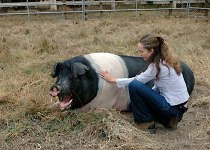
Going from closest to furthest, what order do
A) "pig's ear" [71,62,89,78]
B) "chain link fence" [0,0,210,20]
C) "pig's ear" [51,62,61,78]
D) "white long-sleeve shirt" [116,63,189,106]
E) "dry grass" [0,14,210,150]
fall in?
"dry grass" [0,14,210,150]
"white long-sleeve shirt" [116,63,189,106]
"pig's ear" [71,62,89,78]
"pig's ear" [51,62,61,78]
"chain link fence" [0,0,210,20]

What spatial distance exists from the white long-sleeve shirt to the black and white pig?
31cm

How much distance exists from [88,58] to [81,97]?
43 cm

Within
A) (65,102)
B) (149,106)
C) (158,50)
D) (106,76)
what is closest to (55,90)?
(65,102)

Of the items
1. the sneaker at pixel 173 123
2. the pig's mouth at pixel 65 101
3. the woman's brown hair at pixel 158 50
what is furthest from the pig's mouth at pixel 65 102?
the sneaker at pixel 173 123

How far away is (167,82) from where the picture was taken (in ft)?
12.2

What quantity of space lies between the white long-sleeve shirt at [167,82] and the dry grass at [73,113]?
34 centimetres

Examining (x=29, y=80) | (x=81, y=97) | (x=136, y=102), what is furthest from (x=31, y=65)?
(x=136, y=102)

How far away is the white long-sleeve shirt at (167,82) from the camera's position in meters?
3.67

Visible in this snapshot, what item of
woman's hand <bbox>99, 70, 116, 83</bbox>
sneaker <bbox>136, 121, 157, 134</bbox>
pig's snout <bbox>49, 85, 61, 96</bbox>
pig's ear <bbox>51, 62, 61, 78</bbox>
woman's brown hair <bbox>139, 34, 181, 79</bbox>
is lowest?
sneaker <bbox>136, 121, 157, 134</bbox>

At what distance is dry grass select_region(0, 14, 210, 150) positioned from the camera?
3.54m

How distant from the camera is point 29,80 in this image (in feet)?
17.1

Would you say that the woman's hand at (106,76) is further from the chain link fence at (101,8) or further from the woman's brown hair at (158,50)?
the chain link fence at (101,8)

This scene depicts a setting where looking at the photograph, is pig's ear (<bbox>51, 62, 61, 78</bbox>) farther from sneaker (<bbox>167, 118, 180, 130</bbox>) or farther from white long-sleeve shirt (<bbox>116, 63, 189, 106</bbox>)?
sneaker (<bbox>167, 118, 180, 130</bbox>)

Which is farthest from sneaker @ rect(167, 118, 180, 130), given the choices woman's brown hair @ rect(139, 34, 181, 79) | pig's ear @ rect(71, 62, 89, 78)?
pig's ear @ rect(71, 62, 89, 78)
